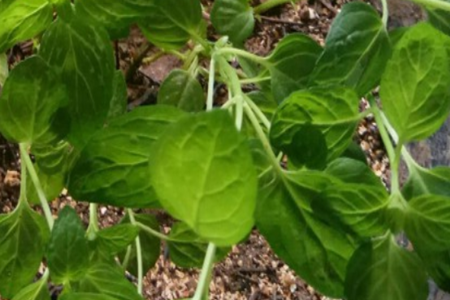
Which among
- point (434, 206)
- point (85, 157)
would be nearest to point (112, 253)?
point (85, 157)

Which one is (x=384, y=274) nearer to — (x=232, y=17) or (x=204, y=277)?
(x=204, y=277)

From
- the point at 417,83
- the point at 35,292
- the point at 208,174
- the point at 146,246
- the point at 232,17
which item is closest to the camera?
the point at 208,174

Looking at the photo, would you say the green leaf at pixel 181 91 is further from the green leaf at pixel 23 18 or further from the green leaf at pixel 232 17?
the green leaf at pixel 23 18

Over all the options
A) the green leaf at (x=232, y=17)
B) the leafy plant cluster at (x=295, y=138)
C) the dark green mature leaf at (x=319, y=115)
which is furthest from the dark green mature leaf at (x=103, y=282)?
the green leaf at (x=232, y=17)

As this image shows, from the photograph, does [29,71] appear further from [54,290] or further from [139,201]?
[54,290]

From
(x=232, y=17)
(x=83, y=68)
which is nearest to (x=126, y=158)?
(x=83, y=68)

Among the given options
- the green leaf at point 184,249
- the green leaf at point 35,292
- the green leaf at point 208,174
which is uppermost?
the green leaf at point 208,174
